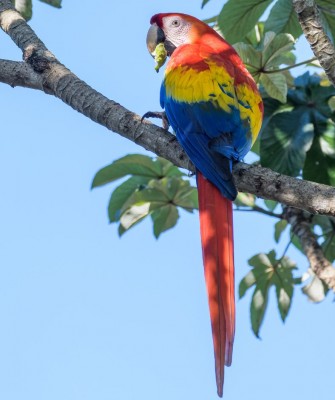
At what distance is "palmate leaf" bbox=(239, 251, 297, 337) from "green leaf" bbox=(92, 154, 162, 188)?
0.58 meters

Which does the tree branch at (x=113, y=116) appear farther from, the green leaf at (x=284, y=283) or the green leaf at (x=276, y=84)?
the green leaf at (x=284, y=283)

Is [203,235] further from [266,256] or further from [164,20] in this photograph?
[266,256]

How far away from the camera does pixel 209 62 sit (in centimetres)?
261

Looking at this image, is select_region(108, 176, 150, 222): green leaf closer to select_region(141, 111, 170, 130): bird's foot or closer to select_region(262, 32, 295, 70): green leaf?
select_region(262, 32, 295, 70): green leaf

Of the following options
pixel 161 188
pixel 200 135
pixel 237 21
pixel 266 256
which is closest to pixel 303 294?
pixel 266 256

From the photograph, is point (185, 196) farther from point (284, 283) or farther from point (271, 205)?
point (284, 283)

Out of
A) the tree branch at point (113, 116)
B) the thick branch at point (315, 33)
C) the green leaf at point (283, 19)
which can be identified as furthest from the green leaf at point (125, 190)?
the thick branch at point (315, 33)

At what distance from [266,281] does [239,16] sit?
119 cm

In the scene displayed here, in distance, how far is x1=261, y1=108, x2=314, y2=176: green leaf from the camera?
3.16 metres

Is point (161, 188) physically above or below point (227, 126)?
above

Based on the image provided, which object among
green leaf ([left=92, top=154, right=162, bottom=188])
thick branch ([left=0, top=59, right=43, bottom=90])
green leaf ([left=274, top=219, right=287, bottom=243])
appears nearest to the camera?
thick branch ([left=0, top=59, right=43, bottom=90])

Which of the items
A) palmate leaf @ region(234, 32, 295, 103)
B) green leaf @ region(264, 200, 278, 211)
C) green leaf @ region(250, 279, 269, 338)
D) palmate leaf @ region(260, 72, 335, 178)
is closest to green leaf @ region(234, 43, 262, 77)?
palmate leaf @ region(234, 32, 295, 103)

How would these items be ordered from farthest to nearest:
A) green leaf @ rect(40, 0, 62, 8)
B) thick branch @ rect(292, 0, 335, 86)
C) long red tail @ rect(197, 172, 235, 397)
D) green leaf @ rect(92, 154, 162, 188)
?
green leaf @ rect(92, 154, 162, 188), green leaf @ rect(40, 0, 62, 8), thick branch @ rect(292, 0, 335, 86), long red tail @ rect(197, 172, 235, 397)

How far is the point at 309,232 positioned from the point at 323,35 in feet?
3.99
